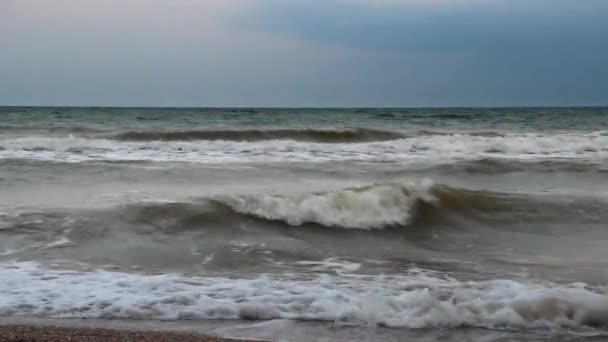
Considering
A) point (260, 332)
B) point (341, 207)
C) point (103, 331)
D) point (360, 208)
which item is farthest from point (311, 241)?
point (103, 331)

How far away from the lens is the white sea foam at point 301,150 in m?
14.4

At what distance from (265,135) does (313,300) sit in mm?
16978

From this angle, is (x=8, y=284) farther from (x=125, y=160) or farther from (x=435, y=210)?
(x=125, y=160)

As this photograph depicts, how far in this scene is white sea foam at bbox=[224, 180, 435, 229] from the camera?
25.0 ft

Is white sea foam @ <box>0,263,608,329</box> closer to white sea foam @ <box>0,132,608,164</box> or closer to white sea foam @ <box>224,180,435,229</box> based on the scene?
white sea foam @ <box>224,180,435,229</box>

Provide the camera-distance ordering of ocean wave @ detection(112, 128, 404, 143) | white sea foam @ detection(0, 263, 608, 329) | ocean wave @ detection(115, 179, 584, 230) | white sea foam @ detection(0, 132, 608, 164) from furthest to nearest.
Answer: ocean wave @ detection(112, 128, 404, 143)
white sea foam @ detection(0, 132, 608, 164)
ocean wave @ detection(115, 179, 584, 230)
white sea foam @ detection(0, 263, 608, 329)

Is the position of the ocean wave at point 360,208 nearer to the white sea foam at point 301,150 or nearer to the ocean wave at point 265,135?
the white sea foam at point 301,150

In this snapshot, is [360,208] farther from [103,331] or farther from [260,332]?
[103,331]

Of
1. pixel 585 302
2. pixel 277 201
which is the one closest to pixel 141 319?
pixel 585 302

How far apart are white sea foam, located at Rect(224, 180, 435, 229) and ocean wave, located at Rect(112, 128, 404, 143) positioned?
11474 millimetres

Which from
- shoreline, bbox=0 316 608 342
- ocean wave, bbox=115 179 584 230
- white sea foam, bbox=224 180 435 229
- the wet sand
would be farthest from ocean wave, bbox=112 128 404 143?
the wet sand

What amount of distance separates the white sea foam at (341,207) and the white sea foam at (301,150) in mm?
5364

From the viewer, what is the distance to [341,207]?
801cm

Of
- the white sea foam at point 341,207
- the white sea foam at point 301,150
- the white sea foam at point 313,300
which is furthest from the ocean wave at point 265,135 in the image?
the white sea foam at point 313,300
